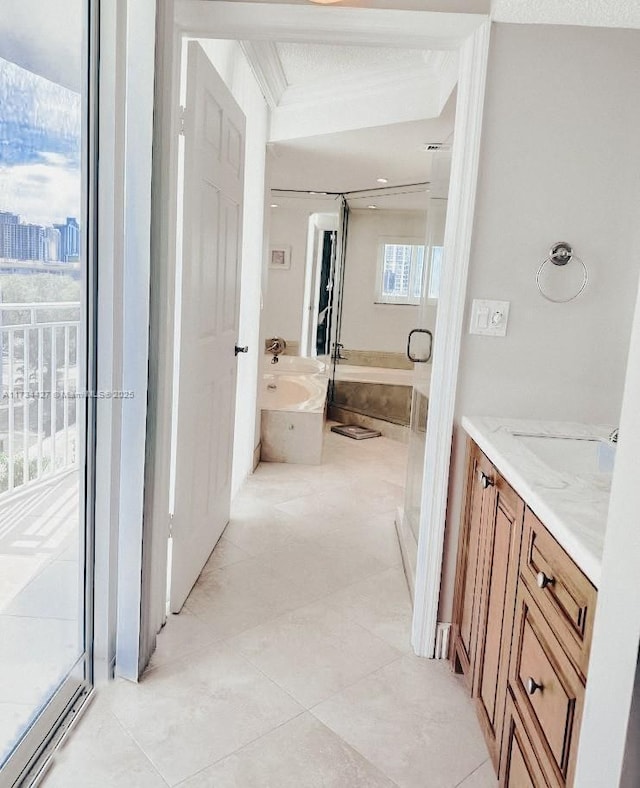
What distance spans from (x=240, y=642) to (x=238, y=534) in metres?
0.96

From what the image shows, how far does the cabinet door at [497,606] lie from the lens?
4.99 feet

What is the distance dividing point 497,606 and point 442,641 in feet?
2.08

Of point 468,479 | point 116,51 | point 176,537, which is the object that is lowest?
point 176,537

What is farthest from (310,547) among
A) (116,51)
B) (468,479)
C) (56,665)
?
(116,51)

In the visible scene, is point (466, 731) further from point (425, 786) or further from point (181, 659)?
point (181, 659)

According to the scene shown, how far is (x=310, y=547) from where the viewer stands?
10.1ft

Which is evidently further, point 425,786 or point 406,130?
point 406,130

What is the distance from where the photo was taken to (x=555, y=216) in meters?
2.00

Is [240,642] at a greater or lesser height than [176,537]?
lesser

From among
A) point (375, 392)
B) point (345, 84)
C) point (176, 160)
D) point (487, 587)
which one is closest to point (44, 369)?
point (176, 160)

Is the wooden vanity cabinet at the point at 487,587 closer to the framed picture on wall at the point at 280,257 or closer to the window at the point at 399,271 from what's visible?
the window at the point at 399,271

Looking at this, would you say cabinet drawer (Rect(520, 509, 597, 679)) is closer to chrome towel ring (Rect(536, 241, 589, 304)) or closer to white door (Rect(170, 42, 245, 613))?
chrome towel ring (Rect(536, 241, 589, 304))

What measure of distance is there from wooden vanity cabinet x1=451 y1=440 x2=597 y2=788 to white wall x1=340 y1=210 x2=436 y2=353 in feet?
12.5

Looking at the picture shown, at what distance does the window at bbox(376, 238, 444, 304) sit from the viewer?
5539mm
